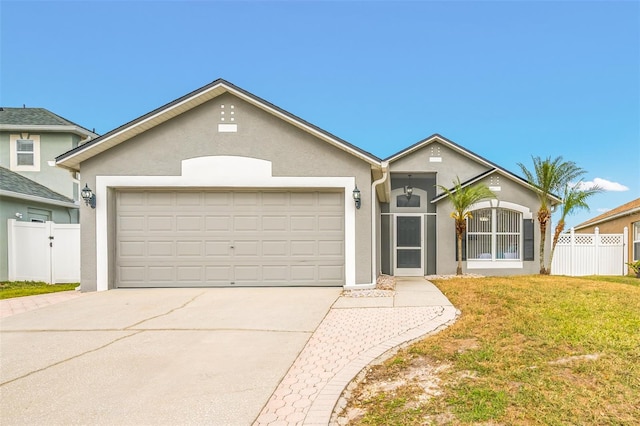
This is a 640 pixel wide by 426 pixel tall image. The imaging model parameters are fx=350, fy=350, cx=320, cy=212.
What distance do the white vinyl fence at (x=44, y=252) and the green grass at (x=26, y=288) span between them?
31 centimetres

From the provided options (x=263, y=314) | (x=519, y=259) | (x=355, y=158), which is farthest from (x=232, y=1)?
(x=519, y=259)

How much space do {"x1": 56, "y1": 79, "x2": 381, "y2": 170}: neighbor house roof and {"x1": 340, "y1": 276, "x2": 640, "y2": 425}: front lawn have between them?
525cm

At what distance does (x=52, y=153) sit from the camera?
1636 centimetres

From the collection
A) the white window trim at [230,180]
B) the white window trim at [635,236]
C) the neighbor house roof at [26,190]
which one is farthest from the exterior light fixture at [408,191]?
the neighbor house roof at [26,190]

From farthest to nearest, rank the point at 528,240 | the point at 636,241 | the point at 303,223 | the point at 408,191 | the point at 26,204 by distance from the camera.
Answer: the point at 636,241, the point at 408,191, the point at 26,204, the point at 528,240, the point at 303,223

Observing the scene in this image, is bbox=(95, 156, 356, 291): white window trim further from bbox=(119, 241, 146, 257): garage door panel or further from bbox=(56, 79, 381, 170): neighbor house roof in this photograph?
bbox=(119, 241, 146, 257): garage door panel

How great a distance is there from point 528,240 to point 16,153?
2246 centimetres

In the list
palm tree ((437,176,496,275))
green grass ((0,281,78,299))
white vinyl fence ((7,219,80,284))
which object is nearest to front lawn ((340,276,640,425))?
palm tree ((437,176,496,275))

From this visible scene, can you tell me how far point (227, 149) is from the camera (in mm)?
9492

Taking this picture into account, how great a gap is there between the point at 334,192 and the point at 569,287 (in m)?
6.66

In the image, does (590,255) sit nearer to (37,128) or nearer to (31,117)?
(37,128)

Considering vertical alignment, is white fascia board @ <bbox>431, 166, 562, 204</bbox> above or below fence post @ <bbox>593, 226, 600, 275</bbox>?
above

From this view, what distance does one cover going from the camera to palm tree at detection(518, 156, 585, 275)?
12680 mm

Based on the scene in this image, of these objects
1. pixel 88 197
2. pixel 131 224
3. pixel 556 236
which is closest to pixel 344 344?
pixel 131 224
